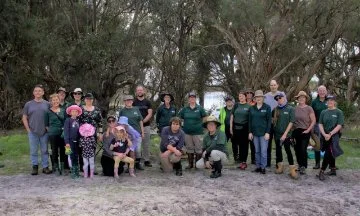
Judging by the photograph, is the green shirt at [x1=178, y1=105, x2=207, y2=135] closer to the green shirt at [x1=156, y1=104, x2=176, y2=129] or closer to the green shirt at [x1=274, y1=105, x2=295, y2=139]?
the green shirt at [x1=156, y1=104, x2=176, y2=129]

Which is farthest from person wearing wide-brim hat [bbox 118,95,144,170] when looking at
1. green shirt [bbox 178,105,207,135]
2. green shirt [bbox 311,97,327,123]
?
green shirt [bbox 311,97,327,123]

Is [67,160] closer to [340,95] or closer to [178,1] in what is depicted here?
[178,1]

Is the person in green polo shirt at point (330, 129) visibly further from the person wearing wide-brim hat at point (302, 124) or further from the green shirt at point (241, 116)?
the green shirt at point (241, 116)

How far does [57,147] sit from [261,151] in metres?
3.80

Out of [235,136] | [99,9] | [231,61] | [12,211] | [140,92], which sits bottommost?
[12,211]

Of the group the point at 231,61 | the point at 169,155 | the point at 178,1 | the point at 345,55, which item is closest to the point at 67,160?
the point at 169,155

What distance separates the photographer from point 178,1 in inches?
656

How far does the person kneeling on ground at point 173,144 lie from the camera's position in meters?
8.24

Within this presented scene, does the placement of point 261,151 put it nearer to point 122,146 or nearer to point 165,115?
point 165,115

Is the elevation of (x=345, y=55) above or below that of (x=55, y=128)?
above

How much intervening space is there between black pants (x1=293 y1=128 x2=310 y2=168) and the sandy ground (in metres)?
0.34

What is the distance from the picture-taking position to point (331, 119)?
801cm

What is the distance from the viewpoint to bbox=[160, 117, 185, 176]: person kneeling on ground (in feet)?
27.0

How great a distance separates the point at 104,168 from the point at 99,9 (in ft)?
40.7
